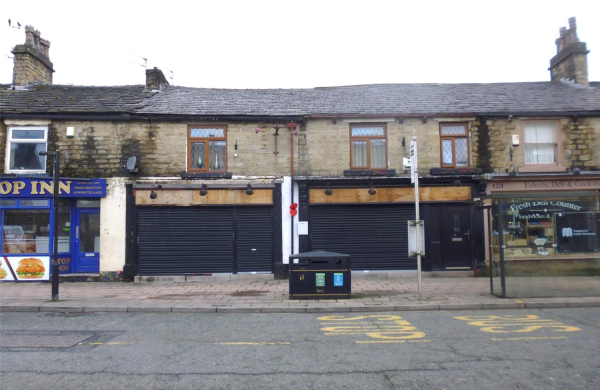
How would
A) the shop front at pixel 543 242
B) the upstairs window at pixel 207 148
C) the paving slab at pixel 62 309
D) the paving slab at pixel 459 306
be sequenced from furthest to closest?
the upstairs window at pixel 207 148
the shop front at pixel 543 242
the paving slab at pixel 62 309
the paving slab at pixel 459 306

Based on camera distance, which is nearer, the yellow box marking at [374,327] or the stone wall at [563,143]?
the yellow box marking at [374,327]

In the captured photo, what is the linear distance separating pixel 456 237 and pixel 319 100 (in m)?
6.94

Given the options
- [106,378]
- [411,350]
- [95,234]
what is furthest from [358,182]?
[106,378]

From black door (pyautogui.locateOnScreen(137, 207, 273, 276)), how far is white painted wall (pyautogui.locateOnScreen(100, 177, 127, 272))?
0.57m

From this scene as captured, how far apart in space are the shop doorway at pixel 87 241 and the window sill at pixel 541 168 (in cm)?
1457

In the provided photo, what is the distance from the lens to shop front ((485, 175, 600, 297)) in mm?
9992

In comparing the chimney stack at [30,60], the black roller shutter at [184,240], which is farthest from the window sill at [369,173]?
the chimney stack at [30,60]

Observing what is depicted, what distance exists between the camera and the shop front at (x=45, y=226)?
13242 millimetres

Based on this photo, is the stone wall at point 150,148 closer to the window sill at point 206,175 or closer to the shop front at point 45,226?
the window sill at point 206,175

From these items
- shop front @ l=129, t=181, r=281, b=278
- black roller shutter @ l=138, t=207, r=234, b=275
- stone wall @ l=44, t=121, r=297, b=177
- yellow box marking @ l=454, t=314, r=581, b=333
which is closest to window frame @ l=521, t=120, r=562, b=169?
yellow box marking @ l=454, t=314, r=581, b=333

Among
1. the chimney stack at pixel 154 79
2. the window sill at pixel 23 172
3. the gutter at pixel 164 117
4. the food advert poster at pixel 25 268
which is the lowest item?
the food advert poster at pixel 25 268

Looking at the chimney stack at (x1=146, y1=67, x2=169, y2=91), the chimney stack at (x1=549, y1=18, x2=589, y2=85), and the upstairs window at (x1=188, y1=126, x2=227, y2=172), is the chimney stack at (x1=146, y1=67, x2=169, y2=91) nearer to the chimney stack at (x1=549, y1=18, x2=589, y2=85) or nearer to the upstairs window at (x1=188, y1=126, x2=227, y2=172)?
the upstairs window at (x1=188, y1=126, x2=227, y2=172)

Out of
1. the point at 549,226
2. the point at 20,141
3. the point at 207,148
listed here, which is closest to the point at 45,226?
the point at 20,141

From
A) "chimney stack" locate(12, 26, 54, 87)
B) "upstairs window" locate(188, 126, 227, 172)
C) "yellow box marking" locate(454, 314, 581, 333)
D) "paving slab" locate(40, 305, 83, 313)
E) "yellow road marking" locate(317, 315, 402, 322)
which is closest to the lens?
"yellow box marking" locate(454, 314, 581, 333)
